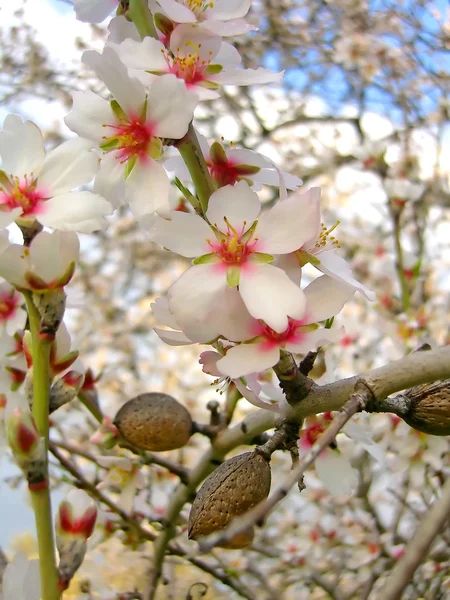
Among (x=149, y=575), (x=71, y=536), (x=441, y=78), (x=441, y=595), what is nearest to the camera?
(x=71, y=536)

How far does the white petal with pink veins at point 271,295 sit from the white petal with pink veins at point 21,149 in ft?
0.92

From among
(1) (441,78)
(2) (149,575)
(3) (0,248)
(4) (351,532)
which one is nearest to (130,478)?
(2) (149,575)

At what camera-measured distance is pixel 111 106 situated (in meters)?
0.58

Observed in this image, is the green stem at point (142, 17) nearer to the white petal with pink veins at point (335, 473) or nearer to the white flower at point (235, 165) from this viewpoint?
the white flower at point (235, 165)

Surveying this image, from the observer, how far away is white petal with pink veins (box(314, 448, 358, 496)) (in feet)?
2.50

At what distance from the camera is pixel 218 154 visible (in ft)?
1.97

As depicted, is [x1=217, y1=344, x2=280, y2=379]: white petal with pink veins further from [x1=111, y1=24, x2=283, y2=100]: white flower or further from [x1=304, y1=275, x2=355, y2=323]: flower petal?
[x1=111, y1=24, x2=283, y2=100]: white flower

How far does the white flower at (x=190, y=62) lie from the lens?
0.55 metres

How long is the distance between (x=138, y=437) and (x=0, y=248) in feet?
1.19

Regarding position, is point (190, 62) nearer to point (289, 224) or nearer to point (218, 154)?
point (218, 154)

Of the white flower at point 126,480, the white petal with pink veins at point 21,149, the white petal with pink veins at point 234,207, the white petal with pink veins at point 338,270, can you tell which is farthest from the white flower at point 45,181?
the white flower at point 126,480

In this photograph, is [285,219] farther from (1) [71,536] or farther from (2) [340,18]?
(2) [340,18]

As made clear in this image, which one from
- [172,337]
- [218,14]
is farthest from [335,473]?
[218,14]

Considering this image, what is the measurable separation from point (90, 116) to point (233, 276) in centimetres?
23
